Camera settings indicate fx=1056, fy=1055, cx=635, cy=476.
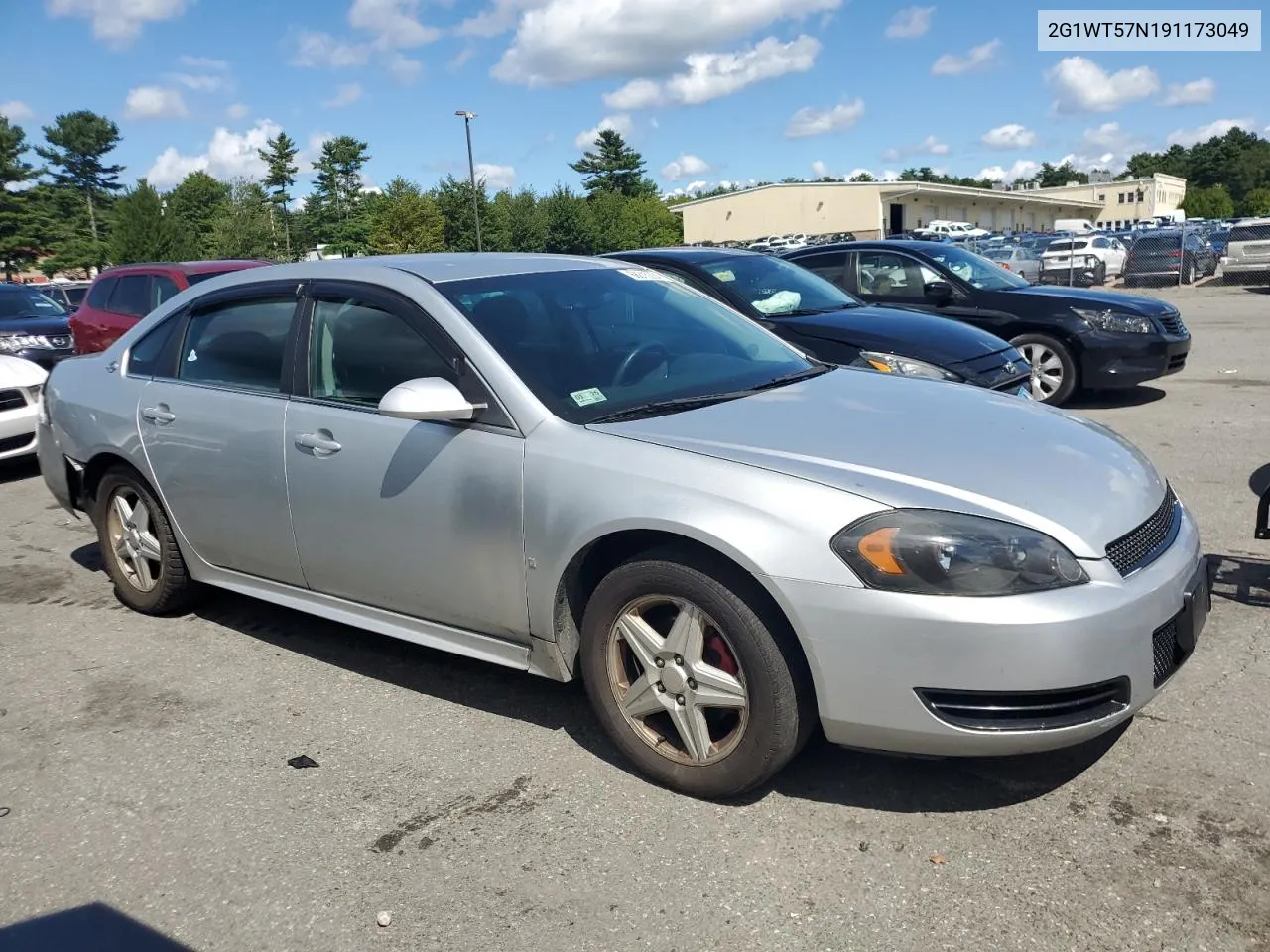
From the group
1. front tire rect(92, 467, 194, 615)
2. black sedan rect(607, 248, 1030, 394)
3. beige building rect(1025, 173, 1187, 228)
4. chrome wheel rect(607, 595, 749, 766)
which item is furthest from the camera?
beige building rect(1025, 173, 1187, 228)

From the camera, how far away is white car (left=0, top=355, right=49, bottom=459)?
8438mm

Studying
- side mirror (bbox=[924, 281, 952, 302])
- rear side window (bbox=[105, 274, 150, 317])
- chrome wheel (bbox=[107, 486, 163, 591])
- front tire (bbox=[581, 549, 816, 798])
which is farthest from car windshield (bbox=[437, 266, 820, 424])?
rear side window (bbox=[105, 274, 150, 317])

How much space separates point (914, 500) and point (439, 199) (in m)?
57.6

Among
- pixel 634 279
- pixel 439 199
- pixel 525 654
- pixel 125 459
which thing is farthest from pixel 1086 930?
pixel 439 199

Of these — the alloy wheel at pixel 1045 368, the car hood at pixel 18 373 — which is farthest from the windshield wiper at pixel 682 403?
the car hood at pixel 18 373

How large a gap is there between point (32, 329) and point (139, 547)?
890 centimetres

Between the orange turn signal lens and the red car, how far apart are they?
9.87 m

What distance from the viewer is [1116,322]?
9609 millimetres

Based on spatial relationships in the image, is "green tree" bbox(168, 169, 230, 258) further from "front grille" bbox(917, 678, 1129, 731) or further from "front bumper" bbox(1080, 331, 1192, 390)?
"front grille" bbox(917, 678, 1129, 731)

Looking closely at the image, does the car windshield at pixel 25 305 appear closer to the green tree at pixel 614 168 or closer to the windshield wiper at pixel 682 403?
the windshield wiper at pixel 682 403

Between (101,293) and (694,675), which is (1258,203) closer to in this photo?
(101,293)

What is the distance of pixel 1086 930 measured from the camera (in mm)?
2479

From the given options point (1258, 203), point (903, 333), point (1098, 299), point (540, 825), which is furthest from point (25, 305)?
point (1258, 203)

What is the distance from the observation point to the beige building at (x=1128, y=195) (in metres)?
106
